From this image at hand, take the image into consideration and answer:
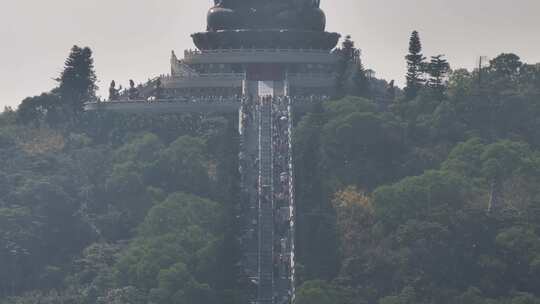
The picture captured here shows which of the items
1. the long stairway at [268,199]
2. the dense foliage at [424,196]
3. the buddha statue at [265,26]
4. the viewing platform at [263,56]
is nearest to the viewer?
the dense foliage at [424,196]

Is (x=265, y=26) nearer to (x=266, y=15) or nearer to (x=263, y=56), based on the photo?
(x=266, y=15)

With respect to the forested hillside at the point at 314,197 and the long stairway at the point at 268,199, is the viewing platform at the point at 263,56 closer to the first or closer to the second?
the forested hillside at the point at 314,197

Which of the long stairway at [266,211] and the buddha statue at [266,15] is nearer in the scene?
the long stairway at [266,211]

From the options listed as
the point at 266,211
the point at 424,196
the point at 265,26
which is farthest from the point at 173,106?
the point at 424,196

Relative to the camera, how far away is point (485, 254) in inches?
3396

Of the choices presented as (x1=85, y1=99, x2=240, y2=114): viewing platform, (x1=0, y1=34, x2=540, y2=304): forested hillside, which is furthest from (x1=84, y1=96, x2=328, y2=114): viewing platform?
(x1=0, y1=34, x2=540, y2=304): forested hillside

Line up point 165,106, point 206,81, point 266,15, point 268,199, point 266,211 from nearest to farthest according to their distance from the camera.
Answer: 1. point 266,211
2. point 268,199
3. point 165,106
4. point 206,81
5. point 266,15

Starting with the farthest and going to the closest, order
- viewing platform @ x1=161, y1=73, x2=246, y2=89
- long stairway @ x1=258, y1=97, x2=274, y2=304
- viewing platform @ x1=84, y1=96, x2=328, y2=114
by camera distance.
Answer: viewing platform @ x1=161, y1=73, x2=246, y2=89 < viewing platform @ x1=84, y1=96, x2=328, y2=114 < long stairway @ x1=258, y1=97, x2=274, y2=304

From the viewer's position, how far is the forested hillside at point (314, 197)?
8475cm

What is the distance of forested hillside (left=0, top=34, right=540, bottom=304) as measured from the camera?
278ft

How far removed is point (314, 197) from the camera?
300 feet

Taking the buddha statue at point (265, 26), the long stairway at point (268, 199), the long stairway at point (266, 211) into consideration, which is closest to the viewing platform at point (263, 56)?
the buddha statue at point (265, 26)

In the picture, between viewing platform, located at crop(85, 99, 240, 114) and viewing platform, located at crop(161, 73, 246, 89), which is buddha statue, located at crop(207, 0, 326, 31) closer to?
viewing platform, located at crop(161, 73, 246, 89)

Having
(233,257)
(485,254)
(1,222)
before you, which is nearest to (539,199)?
(485,254)
